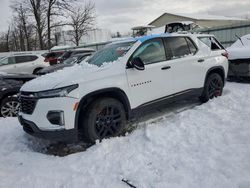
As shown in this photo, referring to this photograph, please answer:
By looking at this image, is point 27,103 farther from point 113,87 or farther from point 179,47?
point 179,47

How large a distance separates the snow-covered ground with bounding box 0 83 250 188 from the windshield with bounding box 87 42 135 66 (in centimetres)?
139

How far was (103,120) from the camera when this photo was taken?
4.35 meters

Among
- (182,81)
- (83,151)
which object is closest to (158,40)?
(182,81)

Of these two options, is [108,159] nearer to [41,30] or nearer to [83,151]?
[83,151]

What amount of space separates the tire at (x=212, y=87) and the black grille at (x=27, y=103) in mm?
3791

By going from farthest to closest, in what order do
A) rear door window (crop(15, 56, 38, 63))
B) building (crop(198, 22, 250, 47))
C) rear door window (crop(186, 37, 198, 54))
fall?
rear door window (crop(15, 56, 38, 63)) < building (crop(198, 22, 250, 47)) < rear door window (crop(186, 37, 198, 54))

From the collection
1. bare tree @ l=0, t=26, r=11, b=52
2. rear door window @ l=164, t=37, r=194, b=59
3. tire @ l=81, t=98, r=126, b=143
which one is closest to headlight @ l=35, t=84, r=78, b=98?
tire @ l=81, t=98, r=126, b=143

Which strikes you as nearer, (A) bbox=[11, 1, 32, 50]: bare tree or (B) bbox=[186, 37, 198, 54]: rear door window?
(B) bbox=[186, 37, 198, 54]: rear door window

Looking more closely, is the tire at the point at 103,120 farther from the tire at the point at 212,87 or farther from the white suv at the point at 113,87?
the tire at the point at 212,87

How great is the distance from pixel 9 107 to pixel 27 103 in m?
2.44

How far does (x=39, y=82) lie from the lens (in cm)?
429

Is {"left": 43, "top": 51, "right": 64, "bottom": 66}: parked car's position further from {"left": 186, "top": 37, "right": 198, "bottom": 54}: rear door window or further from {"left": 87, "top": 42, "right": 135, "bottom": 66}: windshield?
{"left": 186, "top": 37, "right": 198, "bottom": 54}: rear door window

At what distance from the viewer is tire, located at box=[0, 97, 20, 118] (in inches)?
247

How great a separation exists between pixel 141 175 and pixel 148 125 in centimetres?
173
